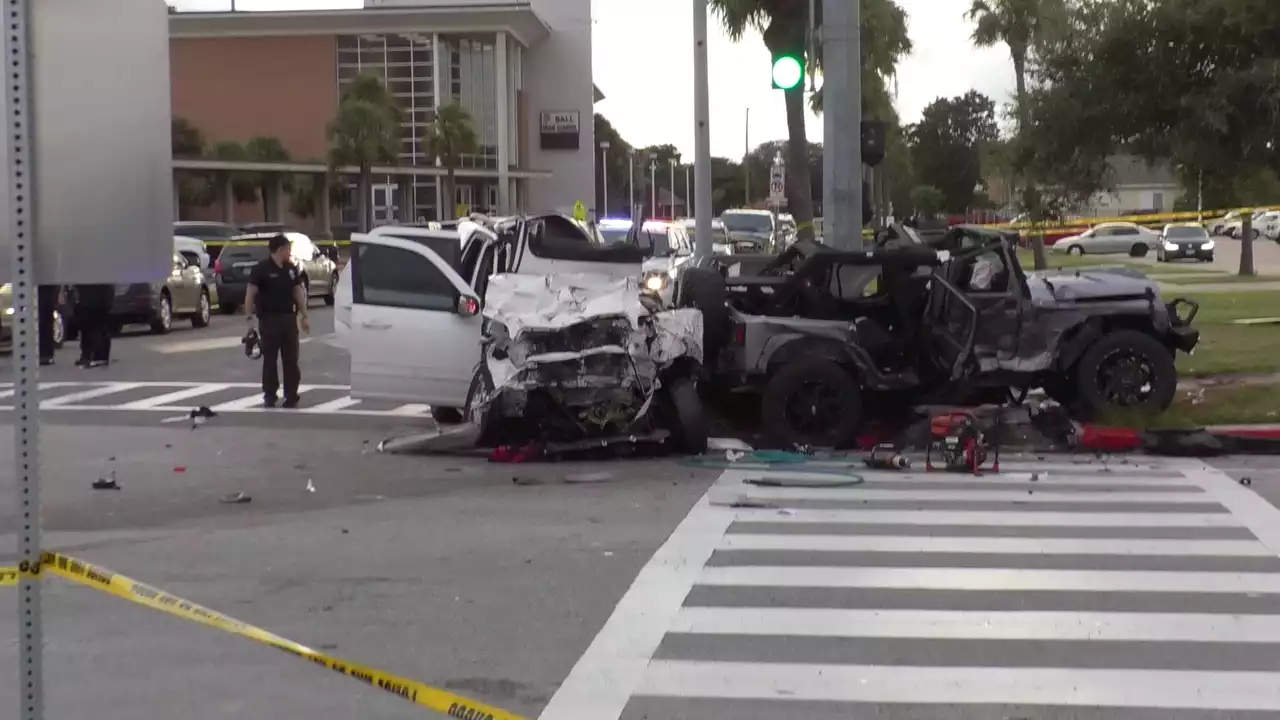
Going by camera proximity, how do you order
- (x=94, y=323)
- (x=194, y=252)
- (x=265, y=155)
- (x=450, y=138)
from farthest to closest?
1. (x=450, y=138)
2. (x=265, y=155)
3. (x=194, y=252)
4. (x=94, y=323)

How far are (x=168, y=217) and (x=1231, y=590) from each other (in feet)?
19.8

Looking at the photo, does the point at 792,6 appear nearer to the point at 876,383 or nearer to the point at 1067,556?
the point at 876,383

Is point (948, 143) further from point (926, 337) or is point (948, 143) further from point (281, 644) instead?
point (281, 644)

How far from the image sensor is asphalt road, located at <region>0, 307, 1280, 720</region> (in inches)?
242

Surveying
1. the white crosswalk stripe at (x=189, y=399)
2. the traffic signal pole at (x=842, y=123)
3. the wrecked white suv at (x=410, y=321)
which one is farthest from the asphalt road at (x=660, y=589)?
the traffic signal pole at (x=842, y=123)

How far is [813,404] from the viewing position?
12953mm

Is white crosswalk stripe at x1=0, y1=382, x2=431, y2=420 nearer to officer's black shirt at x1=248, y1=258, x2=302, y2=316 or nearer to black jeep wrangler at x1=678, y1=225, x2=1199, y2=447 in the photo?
officer's black shirt at x1=248, y1=258, x2=302, y2=316

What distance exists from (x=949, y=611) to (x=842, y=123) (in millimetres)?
9631

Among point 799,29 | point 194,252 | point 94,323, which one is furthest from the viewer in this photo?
point 194,252

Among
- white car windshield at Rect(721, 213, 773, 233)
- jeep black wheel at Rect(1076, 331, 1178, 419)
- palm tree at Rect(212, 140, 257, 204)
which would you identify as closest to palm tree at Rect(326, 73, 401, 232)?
palm tree at Rect(212, 140, 257, 204)

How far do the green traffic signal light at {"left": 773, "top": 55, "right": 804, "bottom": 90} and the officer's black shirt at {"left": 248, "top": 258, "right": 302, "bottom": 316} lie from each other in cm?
560

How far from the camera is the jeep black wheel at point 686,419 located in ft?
41.1

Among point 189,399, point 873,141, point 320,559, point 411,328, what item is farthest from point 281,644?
point 189,399

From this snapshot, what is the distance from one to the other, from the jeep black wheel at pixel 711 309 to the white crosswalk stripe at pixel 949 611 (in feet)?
8.20
